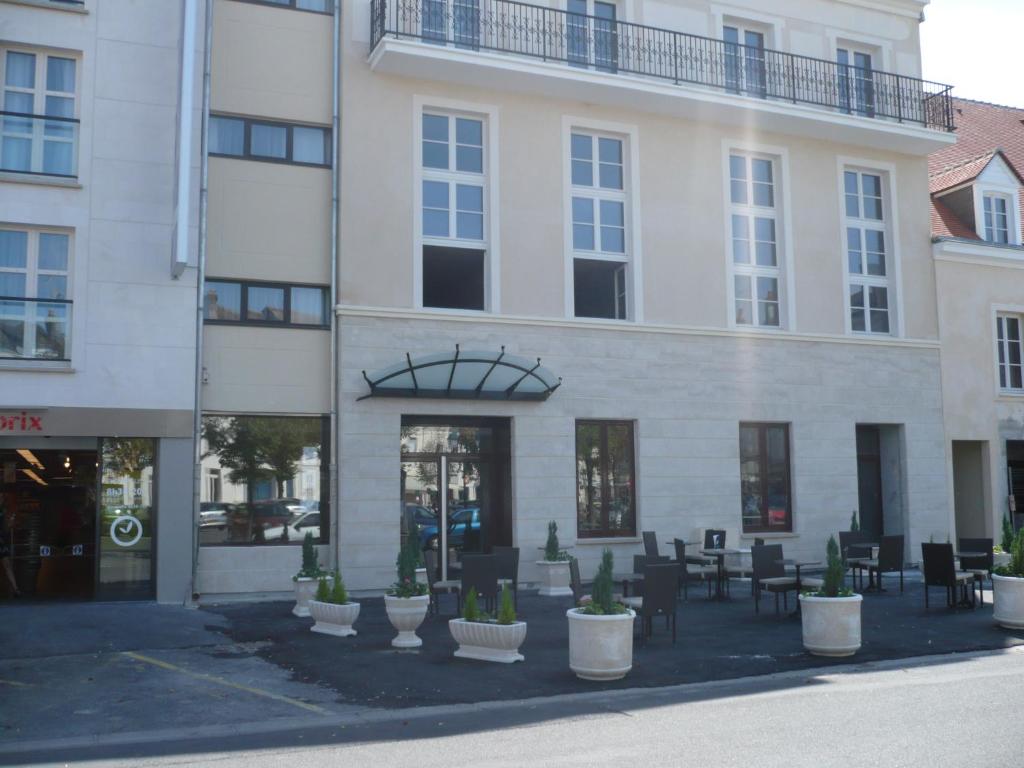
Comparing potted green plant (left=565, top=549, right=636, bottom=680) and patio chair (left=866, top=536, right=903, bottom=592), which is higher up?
patio chair (left=866, top=536, right=903, bottom=592)

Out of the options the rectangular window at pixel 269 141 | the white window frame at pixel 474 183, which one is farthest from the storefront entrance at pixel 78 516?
the white window frame at pixel 474 183

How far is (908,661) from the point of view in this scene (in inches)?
443

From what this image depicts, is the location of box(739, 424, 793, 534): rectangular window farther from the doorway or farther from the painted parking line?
the painted parking line

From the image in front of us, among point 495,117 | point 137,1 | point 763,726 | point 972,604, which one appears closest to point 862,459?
point 972,604

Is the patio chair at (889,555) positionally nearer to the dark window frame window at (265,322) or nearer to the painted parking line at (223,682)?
the dark window frame window at (265,322)

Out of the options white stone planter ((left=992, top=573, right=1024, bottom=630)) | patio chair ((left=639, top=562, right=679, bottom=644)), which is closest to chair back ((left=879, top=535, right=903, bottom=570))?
white stone planter ((left=992, top=573, right=1024, bottom=630))

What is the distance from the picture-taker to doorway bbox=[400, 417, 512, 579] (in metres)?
18.0

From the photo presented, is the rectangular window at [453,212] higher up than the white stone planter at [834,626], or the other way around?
the rectangular window at [453,212]

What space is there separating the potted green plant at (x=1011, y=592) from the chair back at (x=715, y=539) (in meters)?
5.74

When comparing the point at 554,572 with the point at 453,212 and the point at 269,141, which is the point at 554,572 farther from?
the point at 269,141

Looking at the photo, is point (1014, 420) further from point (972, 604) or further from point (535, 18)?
point (535, 18)

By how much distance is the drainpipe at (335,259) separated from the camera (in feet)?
55.8

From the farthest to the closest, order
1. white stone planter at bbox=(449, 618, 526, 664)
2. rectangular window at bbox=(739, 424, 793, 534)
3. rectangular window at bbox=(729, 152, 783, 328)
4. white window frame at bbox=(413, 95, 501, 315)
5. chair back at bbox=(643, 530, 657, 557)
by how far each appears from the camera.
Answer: rectangular window at bbox=(729, 152, 783, 328), rectangular window at bbox=(739, 424, 793, 534), white window frame at bbox=(413, 95, 501, 315), chair back at bbox=(643, 530, 657, 557), white stone planter at bbox=(449, 618, 526, 664)

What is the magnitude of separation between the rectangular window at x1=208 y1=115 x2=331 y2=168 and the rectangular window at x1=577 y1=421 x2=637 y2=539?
22.7 feet
